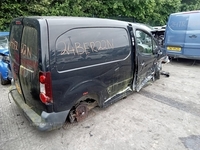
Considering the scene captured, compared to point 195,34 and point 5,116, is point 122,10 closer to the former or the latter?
point 195,34

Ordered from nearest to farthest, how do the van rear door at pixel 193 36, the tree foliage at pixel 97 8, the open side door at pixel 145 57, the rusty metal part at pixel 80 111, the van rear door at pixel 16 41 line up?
the van rear door at pixel 16 41 → the rusty metal part at pixel 80 111 → the open side door at pixel 145 57 → the van rear door at pixel 193 36 → the tree foliage at pixel 97 8

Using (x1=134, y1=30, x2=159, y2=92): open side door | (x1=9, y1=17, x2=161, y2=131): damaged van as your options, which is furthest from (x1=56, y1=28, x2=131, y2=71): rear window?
(x1=134, y1=30, x2=159, y2=92): open side door

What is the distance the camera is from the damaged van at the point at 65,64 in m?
2.12

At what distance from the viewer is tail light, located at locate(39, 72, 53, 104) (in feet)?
6.88

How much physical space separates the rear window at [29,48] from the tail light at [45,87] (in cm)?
22

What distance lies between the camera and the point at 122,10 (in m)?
11.3

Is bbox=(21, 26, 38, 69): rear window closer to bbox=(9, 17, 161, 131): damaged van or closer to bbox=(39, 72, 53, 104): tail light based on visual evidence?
bbox=(9, 17, 161, 131): damaged van

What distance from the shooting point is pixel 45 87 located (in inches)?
84.8

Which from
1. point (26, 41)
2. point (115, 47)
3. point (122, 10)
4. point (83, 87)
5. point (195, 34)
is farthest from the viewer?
point (122, 10)

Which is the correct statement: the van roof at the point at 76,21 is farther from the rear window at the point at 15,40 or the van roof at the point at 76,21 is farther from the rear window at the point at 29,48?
the rear window at the point at 15,40

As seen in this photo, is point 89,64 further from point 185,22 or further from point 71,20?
point 185,22

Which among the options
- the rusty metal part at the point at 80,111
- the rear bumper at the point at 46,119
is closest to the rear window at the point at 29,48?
the rear bumper at the point at 46,119

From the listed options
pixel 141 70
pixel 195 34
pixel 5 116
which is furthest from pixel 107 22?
pixel 195 34

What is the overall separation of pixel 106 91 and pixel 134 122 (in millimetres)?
754
